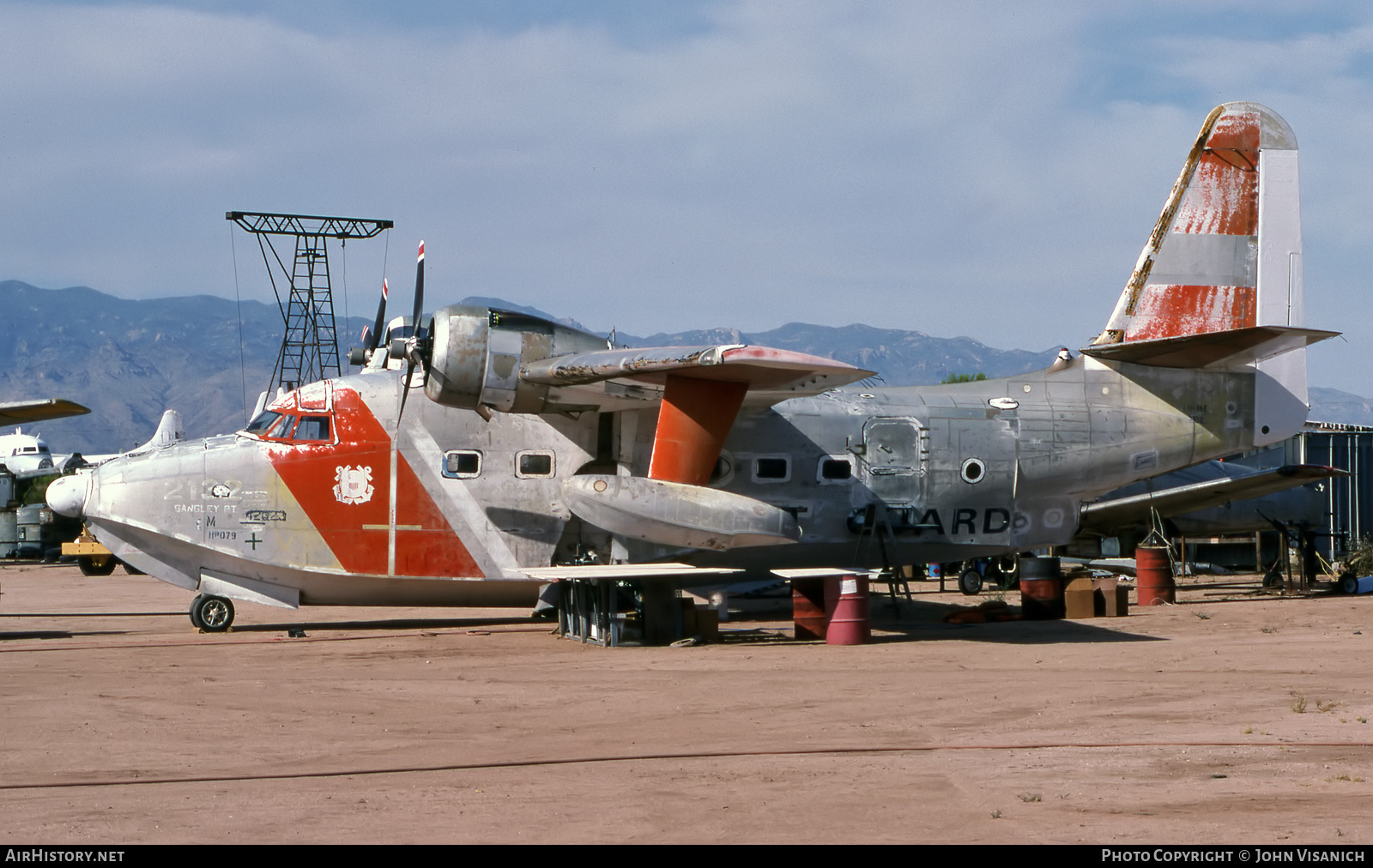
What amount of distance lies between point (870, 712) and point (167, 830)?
5494 millimetres

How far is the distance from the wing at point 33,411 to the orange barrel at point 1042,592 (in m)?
14.0

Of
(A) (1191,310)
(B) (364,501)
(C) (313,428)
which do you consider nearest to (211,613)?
(B) (364,501)

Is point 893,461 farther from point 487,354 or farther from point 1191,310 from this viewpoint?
point 487,354

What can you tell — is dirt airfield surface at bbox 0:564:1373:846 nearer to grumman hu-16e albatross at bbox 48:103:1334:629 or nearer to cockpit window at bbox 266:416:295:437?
grumman hu-16e albatross at bbox 48:103:1334:629

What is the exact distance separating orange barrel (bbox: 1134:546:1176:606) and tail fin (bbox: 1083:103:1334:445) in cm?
312

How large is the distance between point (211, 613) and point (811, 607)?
7818mm

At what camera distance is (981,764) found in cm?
790

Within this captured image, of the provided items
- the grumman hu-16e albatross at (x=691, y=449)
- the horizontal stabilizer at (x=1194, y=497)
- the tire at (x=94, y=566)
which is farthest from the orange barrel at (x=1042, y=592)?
the tire at (x=94, y=566)

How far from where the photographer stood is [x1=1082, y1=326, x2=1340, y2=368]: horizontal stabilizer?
16.3 meters

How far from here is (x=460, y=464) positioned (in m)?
17.1

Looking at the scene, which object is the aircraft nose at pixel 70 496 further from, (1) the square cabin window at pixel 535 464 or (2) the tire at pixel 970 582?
(2) the tire at pixel 970 582

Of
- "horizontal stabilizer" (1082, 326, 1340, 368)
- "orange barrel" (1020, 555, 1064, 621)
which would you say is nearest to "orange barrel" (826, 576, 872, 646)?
"orange barrel" (1020, 555, 1064, 621)

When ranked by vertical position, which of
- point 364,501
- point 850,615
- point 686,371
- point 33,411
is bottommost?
point 850,615

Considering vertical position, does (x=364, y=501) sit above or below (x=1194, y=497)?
below
